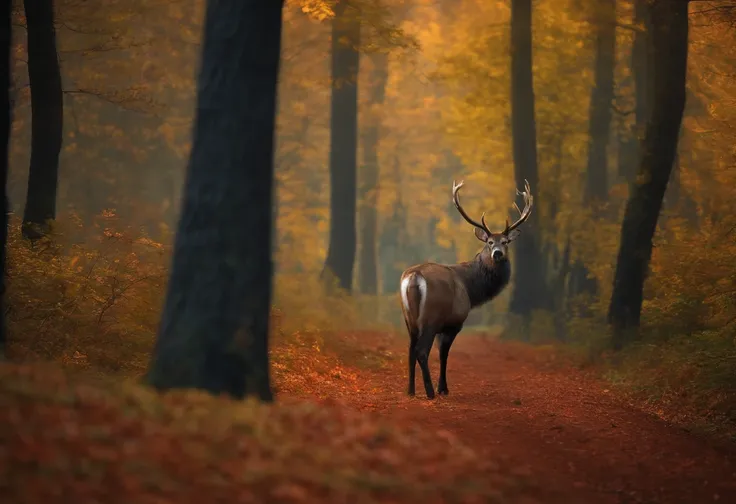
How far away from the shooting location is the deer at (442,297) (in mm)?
12023

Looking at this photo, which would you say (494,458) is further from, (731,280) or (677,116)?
(677,116)

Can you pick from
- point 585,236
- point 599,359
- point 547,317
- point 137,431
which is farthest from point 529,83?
point 137,431

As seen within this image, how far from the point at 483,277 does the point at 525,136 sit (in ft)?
37.6

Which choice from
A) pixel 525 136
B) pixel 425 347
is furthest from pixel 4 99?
pixel 525 136

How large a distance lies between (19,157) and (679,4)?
2147cm

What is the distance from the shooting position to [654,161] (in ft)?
53.8

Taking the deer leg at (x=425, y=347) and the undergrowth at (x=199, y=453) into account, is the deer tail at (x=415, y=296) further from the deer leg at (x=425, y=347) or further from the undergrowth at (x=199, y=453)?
the undergrowth at (x=199, y=453)

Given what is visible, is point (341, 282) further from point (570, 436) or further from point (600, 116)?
point (570, 436)

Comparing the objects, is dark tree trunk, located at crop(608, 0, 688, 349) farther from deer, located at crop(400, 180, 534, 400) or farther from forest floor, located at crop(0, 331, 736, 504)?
forest floor, located at crop(0, 331, 736, 504)

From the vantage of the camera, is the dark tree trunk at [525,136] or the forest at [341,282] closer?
the forest at [341,282]

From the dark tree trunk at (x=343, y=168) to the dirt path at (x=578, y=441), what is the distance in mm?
11152

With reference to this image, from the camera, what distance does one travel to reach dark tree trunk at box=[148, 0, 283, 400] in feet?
25.5

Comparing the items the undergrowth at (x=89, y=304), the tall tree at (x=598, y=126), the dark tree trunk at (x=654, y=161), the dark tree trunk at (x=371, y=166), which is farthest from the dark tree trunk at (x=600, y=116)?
the undergrowth at (x=89, y=304)

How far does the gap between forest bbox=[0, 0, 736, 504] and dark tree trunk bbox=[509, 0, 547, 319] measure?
2.7 inches
